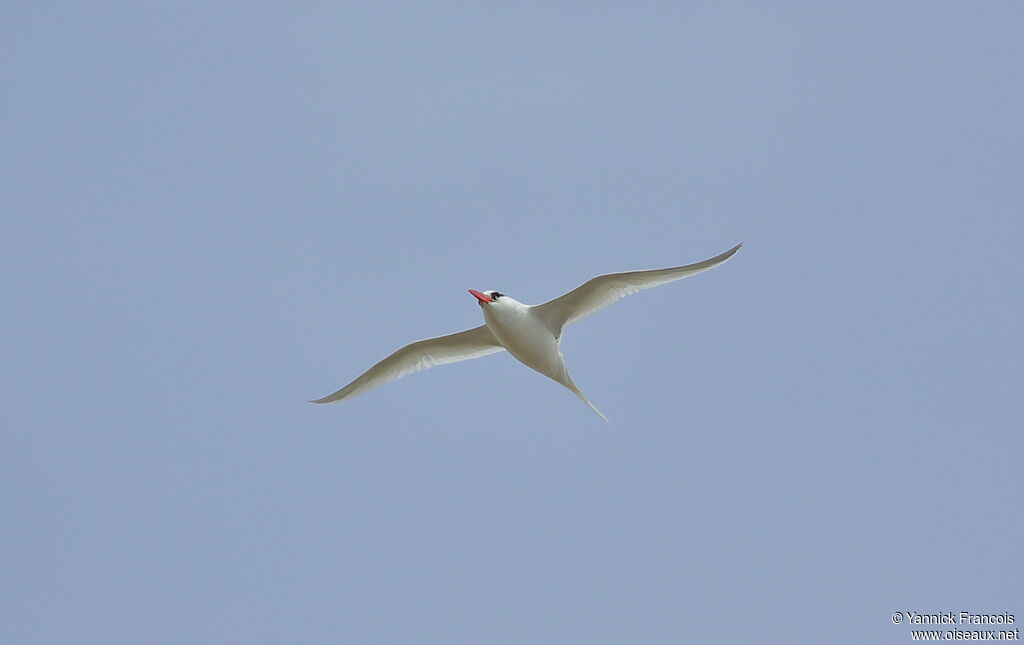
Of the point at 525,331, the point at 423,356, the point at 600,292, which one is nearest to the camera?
the point at 600,292

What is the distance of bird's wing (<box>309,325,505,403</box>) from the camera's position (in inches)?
562

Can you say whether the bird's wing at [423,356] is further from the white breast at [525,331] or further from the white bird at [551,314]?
the white breast at [525,331]

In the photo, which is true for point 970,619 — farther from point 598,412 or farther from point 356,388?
point 356,388

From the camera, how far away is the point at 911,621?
10.7 m

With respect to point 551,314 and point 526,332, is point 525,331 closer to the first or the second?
point 526,332

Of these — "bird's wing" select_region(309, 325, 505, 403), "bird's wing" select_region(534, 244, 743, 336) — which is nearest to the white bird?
"bird's wing" select_region(534, 244, 743, 336)

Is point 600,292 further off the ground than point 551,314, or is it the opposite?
point 600,292

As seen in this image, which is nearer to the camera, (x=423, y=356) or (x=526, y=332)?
(x=526, y=332)

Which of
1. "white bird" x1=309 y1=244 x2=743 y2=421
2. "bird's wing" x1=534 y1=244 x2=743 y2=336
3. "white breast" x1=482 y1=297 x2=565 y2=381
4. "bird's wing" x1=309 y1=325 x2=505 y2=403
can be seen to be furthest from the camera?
"bird's wing" x1=309 y1=325 x2=505 y2=403

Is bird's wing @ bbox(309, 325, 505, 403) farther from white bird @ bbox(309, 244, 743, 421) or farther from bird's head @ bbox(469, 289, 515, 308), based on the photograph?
bird's head @ bbox(469, 289, 515, 308)

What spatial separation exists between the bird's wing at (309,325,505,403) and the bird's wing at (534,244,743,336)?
1201 mm

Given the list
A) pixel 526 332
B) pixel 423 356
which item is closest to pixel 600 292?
pixel 526 332

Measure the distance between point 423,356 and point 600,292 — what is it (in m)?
2.79

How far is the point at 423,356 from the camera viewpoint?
1448 centimetres
